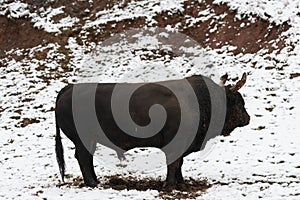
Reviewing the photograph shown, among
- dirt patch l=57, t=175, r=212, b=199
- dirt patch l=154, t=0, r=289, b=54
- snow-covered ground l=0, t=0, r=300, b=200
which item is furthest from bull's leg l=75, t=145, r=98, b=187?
dirt patch l=154, t=0, r=289, b=54

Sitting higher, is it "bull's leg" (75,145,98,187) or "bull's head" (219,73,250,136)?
"bull's head" (219,73,250,136)

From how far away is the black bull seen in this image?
902cm

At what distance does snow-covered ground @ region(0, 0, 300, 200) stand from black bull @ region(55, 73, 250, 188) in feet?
2.75

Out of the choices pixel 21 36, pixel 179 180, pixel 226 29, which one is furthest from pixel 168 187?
pixel 21 36

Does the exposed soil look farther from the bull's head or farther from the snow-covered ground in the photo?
the bull's head

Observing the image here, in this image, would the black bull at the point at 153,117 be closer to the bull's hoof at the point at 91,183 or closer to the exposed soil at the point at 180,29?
the bull's hoof at the point at 91,183

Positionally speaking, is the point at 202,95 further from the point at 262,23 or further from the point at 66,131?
the point at 262,23

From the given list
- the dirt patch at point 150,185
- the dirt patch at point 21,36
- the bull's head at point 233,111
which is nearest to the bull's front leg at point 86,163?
the dirt patch at point 150,185

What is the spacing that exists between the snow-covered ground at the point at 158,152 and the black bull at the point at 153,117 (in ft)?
2.75

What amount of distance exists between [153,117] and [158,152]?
4.26 m

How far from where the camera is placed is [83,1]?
2750 centimetres

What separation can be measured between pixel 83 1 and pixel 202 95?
19727 millimetres

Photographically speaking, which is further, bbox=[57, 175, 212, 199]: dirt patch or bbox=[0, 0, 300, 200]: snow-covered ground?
bbox=[0, 0, 300, 200]: snow-covered ground

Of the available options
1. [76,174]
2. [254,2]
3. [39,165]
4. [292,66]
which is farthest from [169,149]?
[254,2]
